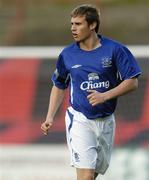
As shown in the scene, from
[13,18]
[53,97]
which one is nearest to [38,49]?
[13,18]

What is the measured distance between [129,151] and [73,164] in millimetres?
3270

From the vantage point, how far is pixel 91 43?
6652 mm

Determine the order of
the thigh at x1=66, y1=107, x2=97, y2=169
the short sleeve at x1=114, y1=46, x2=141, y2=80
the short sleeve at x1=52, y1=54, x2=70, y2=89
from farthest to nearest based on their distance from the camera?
the short sleeve at x1=52, y1=54, x2=70, y2=89 < the thigh at x1=66, y1=107, x2=97, y2=169 < the short sleeve at x1=114, y1=46, x2=141, y2=80

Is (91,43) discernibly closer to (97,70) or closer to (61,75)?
(97,70)

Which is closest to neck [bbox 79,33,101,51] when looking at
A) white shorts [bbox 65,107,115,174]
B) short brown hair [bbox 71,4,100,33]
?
short brown hair [bbox 71,4,100,33]

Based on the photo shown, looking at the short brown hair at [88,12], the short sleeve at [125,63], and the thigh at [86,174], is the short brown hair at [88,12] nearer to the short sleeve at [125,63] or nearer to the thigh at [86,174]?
the short sleeve at [125,63]

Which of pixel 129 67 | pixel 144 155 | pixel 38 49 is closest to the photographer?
pixel 129 67

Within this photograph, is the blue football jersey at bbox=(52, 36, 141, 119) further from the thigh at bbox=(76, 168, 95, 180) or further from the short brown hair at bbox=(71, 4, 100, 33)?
the thigh at bbox=(76, 168, 95, 180)

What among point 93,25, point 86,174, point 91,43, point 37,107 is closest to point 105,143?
point 86,174

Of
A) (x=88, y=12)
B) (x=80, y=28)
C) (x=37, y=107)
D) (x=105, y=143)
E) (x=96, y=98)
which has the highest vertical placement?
(x=88, y=12)

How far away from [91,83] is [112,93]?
0.64 feet

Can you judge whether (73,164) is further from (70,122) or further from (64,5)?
(64,5)

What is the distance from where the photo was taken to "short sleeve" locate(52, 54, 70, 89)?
679 cm

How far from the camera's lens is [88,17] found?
21.6ft
